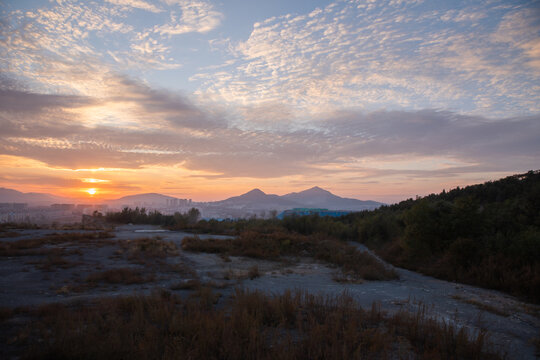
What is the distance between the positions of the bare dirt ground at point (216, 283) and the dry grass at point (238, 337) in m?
0.91

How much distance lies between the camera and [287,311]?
5504 mm

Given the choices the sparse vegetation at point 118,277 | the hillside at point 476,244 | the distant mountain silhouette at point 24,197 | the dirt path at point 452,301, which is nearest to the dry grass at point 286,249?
the dirt path at point 452,301

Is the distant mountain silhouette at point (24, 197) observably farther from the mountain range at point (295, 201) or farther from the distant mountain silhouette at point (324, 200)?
the distant mountain silhouette at point (324, 200)

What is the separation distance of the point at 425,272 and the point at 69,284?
15.3 meters

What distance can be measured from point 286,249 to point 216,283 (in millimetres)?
8909

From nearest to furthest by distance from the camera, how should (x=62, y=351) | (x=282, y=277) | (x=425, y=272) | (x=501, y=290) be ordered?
(x=62, y=351), (x=501, y=290), (x=282, y=277), (x=425, y=272)

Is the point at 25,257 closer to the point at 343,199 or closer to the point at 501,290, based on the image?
the point at 501,290

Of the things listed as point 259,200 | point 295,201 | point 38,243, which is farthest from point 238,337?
point 295,201

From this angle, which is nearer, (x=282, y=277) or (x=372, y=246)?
(x=282, y=277)

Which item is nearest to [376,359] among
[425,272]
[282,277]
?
[282,277]

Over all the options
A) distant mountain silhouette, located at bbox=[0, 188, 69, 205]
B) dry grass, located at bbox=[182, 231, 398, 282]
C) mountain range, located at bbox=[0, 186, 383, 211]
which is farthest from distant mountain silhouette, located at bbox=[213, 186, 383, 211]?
dry grass, located at bbox=[182, 231, 398, 282]

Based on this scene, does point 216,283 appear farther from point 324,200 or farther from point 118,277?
point 324,200

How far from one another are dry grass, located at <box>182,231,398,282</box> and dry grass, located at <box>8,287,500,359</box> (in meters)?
7.89

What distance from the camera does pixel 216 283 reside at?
8.95 m
